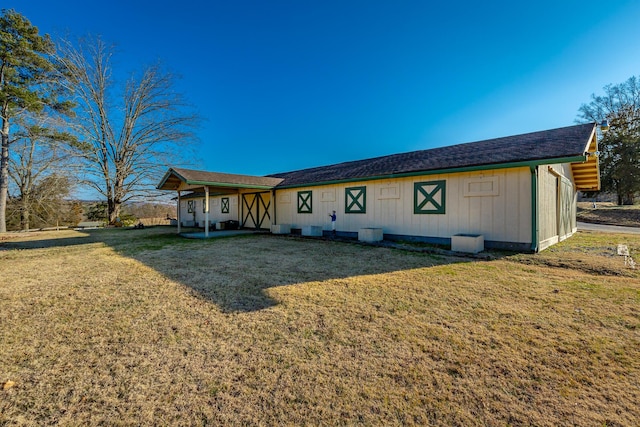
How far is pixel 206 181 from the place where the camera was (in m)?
11.3

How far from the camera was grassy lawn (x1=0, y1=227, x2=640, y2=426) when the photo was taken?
1839mm

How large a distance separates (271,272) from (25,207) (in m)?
25.5

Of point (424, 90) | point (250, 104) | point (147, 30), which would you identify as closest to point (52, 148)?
point (147, 30)

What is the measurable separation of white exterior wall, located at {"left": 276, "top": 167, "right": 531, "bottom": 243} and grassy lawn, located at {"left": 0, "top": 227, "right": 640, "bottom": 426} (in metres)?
2.48

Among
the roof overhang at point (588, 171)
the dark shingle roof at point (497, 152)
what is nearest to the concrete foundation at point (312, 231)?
the dark shingle roof at point (497, 152)

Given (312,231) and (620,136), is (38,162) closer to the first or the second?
(312,231)

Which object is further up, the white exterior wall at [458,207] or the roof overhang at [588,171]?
the roof overhang at [588,171]

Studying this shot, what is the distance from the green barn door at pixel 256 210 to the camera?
48.9 ft

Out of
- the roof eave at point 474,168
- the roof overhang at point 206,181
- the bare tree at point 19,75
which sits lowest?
the roof eave at point 474,168

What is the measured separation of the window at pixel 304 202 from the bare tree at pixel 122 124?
16.1m

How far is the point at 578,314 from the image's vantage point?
133 inches

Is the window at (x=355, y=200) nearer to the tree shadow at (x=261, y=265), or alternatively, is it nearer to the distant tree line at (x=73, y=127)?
the tree shadow at (x=261, y=265)

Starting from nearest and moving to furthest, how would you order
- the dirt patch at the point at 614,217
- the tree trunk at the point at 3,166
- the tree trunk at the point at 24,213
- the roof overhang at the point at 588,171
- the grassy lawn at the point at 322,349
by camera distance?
1. the grassy lawn at the point at 322,349
2. the roof overhang at the point at 588,171
3. the tree trunk at the point at 3,166
4. the dirt patch at the point at 614,217
5. the tree trunk at the point at 24,213

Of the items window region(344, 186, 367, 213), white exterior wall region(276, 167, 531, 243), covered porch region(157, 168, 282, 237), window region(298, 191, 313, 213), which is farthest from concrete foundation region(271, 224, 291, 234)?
window region(344, 186, 367, 213)
